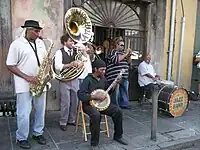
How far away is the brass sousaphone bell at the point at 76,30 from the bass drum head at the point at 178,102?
244 centimetres

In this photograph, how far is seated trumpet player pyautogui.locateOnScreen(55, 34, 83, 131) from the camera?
467cm

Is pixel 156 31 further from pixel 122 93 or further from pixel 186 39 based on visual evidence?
pixel 122 93

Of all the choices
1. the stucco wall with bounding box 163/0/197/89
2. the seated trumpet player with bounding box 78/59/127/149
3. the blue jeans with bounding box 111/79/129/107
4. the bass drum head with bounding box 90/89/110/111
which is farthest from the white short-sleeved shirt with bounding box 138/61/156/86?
the bass drum head with bounding box 90/89/110/111

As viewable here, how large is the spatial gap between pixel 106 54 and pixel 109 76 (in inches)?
38.4

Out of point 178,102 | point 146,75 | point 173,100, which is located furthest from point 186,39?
point 173,100

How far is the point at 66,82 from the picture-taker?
4844 millimetres

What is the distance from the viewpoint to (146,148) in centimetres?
430

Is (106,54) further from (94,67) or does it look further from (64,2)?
(94,67)

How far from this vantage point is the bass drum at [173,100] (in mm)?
5930

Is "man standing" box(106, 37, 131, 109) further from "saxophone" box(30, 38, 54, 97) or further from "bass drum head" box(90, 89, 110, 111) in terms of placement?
"saxophone" box(30, 38, 54, 97)

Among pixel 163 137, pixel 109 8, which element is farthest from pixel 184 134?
pixel 109 8

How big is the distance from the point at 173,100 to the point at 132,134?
1639mm

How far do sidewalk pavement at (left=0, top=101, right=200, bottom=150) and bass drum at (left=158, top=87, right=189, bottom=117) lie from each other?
0.19 metres

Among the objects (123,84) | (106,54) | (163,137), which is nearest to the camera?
(163,137)
